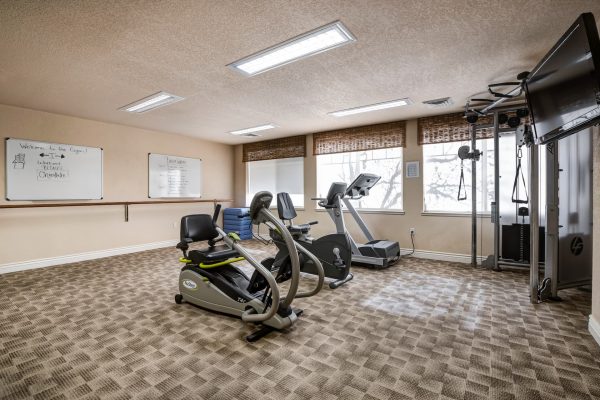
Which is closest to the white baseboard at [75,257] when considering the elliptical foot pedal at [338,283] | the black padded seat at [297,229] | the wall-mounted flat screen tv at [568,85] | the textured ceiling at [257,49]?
the textured ceiling at [257,49]

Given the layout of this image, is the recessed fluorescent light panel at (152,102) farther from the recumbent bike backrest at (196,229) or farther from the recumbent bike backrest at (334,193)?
the recumbent bike backrest at (334,193)

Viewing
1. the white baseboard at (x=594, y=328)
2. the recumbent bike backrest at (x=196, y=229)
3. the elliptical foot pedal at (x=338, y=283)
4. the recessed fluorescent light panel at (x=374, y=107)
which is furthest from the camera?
the recessed fluorescent light panel at (x=374, y=107)

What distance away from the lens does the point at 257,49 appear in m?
2.70

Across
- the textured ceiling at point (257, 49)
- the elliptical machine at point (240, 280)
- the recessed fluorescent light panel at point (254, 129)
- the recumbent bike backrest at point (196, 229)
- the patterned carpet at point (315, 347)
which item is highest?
the recessed fluorescent light panel at point (254, 129)

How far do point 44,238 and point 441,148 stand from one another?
6.78 meters

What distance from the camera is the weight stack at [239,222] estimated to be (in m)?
→ 7.17

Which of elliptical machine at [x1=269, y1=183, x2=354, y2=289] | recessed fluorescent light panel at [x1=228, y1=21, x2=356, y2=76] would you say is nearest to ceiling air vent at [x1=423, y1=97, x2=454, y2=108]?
recessed fluorescent light panel at [x1=228, y1=21, x2=356, y2=76]

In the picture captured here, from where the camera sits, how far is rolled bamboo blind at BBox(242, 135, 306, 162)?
6758 mm

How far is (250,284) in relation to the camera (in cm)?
283

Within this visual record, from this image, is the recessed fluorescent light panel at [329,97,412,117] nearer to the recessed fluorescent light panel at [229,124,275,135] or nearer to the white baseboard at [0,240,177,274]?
the recessed fluorescent light panel at [229,124,275,135]

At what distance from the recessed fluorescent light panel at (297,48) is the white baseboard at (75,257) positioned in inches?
175

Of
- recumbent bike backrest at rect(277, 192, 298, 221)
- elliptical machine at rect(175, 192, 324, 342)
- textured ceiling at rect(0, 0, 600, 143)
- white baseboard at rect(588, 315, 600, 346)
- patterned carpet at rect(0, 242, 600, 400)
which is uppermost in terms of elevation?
textured ceiling at rect(0, 0, 600, 143)

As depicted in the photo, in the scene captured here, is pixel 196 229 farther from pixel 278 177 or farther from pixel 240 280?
pixel 278 177

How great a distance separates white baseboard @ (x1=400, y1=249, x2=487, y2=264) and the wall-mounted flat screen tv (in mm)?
2882
